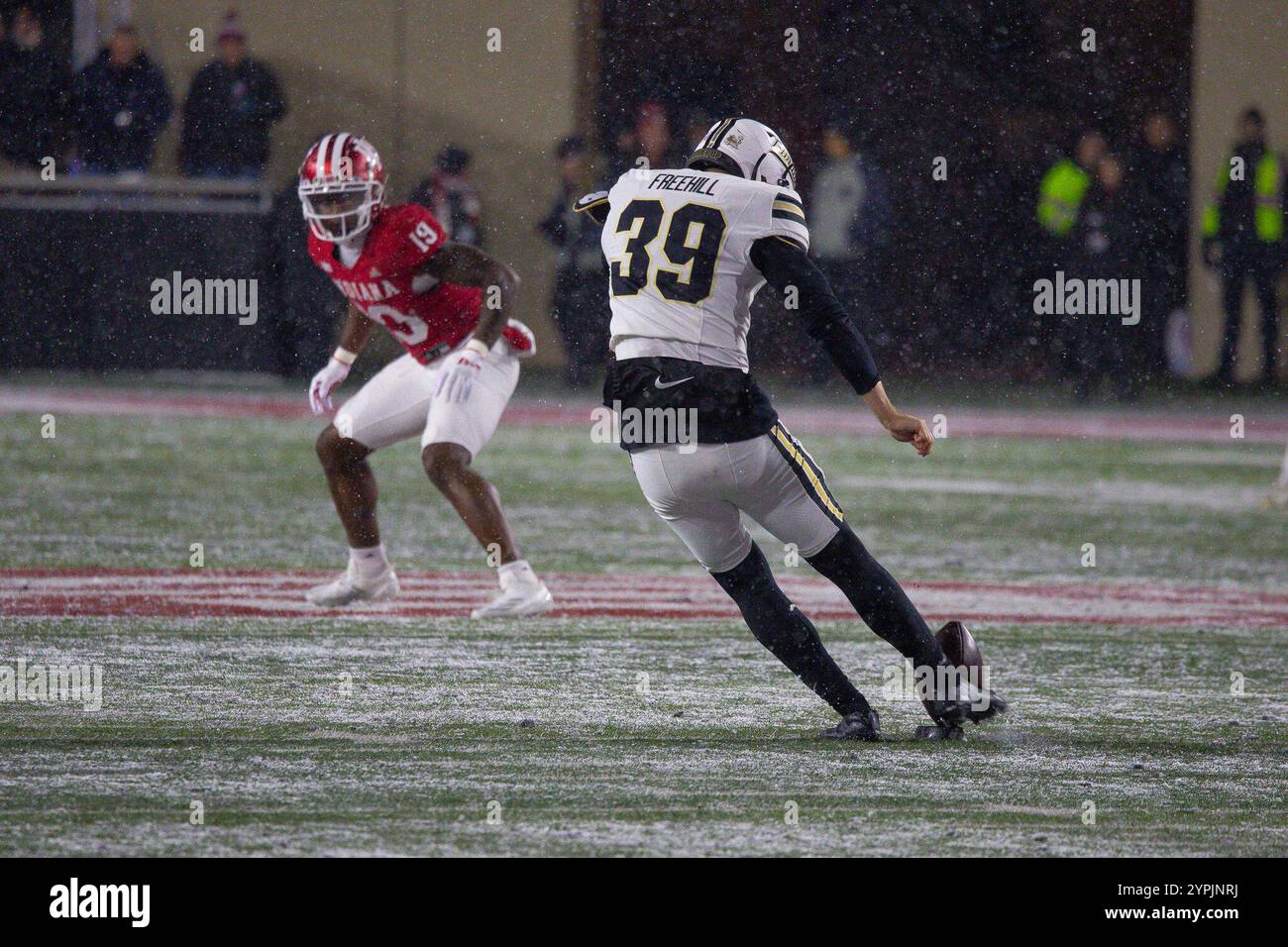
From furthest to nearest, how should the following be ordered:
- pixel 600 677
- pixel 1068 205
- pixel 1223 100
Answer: pixel 1223 100 < pixel 1068 205 < pixel 600 677

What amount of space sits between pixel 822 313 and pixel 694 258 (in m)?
0.39

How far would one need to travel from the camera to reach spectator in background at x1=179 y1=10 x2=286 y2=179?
53.7 feet

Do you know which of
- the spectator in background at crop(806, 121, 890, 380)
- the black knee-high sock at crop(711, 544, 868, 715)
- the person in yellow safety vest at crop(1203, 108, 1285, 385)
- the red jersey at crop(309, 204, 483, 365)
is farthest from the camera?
the spectator in background at crop(806, 121, 890, 380)

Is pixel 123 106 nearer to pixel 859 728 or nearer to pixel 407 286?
pixel 407 286

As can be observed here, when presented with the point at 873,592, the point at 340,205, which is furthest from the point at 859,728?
the point at 340,205

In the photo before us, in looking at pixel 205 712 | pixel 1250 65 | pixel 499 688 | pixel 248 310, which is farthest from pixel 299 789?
pixel 1250 65

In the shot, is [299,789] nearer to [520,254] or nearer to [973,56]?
[520,254]

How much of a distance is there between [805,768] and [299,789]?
4.19ft

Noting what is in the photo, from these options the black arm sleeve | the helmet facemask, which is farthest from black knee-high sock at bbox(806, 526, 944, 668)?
the helmet facemask

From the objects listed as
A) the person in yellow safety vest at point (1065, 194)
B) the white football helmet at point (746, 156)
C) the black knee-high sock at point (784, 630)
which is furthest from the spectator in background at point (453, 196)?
the black knee-high sock at point (784, 630)

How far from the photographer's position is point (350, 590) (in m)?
7.99

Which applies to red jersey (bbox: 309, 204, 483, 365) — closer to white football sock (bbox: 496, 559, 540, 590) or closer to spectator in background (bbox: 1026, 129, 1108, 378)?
white football sock (bbox: 496, 559, 540, 590)

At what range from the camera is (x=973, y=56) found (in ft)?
65.6

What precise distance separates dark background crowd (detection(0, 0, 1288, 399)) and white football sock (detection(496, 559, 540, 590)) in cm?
854
